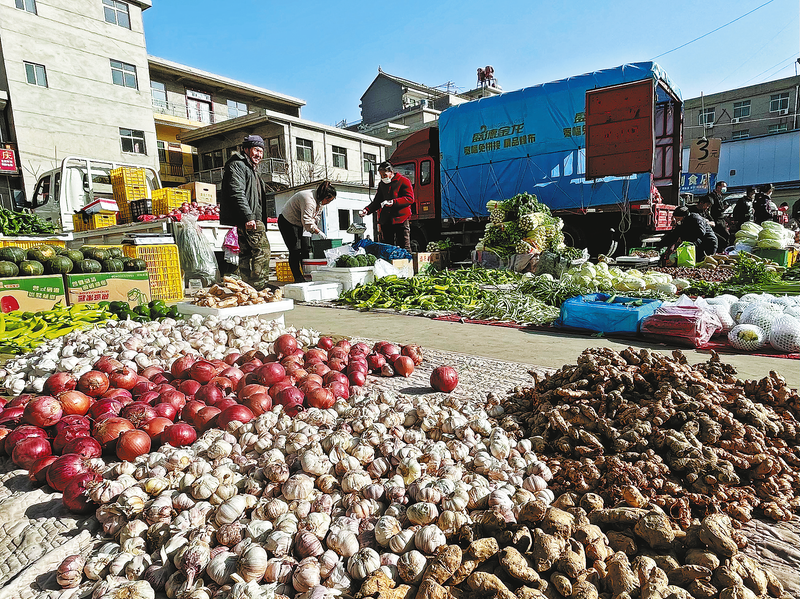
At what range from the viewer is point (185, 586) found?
121 centimetres

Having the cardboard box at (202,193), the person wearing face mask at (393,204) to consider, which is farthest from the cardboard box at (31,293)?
the cardboard box at (202,193)

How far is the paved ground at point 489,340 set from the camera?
342 centimetres

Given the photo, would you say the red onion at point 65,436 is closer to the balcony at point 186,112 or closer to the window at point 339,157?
the window at point 339,157

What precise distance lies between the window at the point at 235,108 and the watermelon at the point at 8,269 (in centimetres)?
2892

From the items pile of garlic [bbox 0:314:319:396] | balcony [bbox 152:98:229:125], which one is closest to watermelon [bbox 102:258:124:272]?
pile of garlic [bbox 0:314:319:396]

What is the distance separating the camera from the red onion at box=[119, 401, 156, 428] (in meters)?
2.05

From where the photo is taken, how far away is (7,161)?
18453 mm

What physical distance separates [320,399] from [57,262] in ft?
13.7

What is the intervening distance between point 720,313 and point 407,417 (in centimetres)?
357

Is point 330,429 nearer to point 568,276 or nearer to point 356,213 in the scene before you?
point 568,276

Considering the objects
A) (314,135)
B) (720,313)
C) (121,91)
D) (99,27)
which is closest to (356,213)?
(314,135)

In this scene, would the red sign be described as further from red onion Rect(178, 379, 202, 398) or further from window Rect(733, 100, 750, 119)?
window Rect(733, 100, 750, 119)

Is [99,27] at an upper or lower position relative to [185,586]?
upper

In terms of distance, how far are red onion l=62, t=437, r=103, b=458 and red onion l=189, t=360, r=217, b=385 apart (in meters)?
0.75
